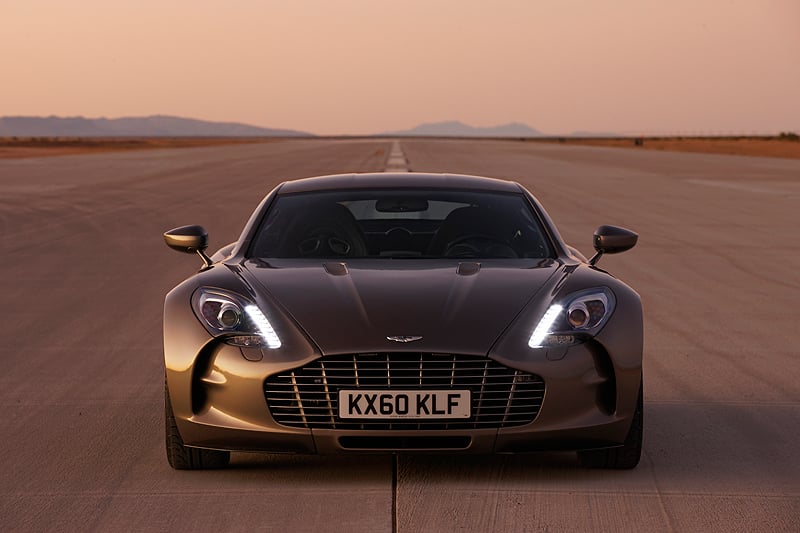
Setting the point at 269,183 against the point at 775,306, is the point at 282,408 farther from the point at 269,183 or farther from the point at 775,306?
the point at 269,183

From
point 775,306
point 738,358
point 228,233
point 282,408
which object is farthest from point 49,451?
point 228,233

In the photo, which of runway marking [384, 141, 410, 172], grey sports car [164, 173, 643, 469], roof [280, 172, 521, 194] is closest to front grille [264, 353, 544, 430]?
grey sports car [164, 173, 643, 469]

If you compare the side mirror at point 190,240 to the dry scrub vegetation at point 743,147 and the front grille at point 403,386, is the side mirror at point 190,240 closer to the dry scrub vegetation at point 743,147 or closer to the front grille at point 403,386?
the front grille at point 403,386

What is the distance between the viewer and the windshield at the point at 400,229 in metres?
6.29

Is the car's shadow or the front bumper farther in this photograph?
the car's shadow

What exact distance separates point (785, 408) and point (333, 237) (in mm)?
2552

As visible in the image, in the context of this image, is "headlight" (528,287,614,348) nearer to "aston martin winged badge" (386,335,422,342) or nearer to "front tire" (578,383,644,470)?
"front tire" (578,383,644,470)

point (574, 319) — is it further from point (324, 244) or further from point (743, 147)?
point (743, 147)

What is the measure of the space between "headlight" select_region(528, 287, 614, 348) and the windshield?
900 millimetres

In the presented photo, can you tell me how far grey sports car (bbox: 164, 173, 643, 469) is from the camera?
486 cm

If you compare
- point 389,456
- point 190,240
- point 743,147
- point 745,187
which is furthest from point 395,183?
point 743,147

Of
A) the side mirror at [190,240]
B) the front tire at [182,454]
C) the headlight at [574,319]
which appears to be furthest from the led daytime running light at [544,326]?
the side mirror at [190,240]

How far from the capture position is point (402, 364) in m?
4.85

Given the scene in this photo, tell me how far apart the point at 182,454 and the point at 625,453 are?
1893 millimetres
